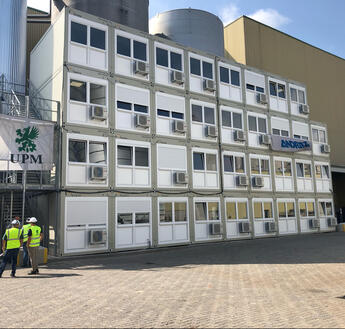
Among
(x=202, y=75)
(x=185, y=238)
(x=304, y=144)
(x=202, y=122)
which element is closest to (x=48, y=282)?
(x=185, y=238)

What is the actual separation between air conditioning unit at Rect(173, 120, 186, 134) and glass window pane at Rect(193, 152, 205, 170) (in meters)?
1.61

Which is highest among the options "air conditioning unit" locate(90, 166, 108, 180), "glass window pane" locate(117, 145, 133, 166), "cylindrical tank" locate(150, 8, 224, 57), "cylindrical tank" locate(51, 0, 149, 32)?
"cylindrical tank" locate(150, 8, 224, 57)

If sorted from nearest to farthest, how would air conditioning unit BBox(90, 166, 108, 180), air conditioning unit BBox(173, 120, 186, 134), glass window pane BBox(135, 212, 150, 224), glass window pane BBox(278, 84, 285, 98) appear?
Result: air conditioning unit BBox(90, 166, 108, 180)
glass window pane BBox(135, 212, 150, 224)
air conditioning unit BBox(173, 120, 186, 134)
glass window pane BBox(278, 84, 285, 98)

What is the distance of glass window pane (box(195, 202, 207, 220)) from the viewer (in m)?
20.5

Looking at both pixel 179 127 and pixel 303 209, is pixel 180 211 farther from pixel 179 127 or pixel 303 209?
pixel 303 209

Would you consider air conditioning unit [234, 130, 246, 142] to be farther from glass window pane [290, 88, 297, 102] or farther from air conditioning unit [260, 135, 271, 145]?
glass window pane [290, 88, 297, 102]

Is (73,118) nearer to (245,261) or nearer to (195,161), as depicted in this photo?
(195,161)

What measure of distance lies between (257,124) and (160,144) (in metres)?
8.26

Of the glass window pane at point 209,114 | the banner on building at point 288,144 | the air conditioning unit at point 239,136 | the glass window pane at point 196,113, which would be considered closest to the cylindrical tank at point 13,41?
the glass window pane at point 196,113

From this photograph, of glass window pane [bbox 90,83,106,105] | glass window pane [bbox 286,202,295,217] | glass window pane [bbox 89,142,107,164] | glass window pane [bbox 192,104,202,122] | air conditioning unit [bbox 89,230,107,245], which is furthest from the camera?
glass window pane [bbox 286,202,295,217]

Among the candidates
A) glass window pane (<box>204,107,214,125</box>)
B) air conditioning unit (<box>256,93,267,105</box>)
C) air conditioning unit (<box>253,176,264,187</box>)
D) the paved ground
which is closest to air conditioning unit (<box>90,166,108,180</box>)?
the paved ground

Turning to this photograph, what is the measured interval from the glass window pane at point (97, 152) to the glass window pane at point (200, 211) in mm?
5950

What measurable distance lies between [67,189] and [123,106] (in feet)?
16.9

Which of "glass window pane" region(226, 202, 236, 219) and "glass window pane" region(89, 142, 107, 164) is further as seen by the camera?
"glass window pane" region(226, 202, 236, 219)
